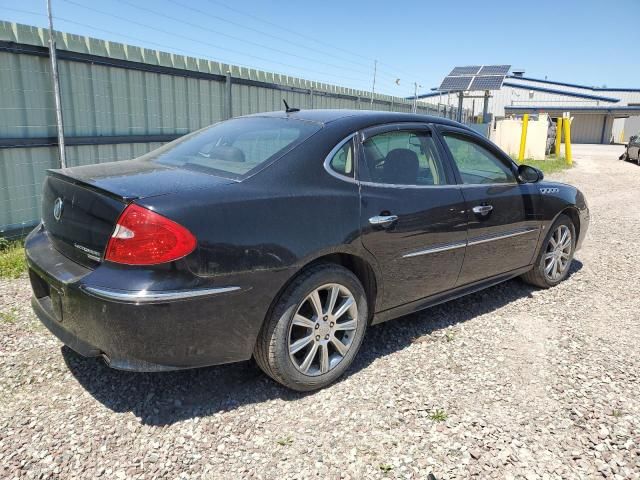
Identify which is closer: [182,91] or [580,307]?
[580,307]

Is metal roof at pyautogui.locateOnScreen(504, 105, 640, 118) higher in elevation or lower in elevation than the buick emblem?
higher

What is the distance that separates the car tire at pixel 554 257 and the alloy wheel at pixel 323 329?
2.45m

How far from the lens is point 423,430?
2.63 m

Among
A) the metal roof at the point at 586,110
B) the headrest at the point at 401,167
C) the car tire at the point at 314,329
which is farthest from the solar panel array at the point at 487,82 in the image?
the metal roof at the point at 586,110

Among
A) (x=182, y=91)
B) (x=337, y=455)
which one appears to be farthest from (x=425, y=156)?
(x=182, y=91)

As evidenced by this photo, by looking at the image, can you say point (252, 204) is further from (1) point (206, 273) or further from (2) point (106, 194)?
(2) point (106, 194)

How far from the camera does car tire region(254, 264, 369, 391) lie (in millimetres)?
2691

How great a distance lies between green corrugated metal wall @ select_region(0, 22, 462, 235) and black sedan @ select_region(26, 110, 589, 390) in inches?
118

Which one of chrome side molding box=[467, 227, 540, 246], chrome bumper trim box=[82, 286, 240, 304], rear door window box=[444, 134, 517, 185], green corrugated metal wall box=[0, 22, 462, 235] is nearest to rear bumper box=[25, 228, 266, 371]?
chrome bumper trim box=[82, 286, 240, 304]

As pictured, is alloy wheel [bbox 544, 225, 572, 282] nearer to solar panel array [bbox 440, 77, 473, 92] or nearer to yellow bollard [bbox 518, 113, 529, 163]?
yellow bollard [bbox 518, 113, 529, 163]

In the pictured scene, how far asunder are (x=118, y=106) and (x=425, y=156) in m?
4.76

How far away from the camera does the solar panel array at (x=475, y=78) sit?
896 inches

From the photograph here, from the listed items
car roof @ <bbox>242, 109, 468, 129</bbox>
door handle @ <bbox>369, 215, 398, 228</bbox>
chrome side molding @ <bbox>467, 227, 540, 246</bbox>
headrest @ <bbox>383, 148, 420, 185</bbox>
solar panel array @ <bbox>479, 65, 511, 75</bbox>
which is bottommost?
chrome side molding @ <bbox>467, 227, 540, 246</bbox>

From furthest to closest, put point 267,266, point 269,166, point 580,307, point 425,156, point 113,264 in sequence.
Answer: point 580,307
point 425,156
point 269,166
point 267,266
point 113,264
